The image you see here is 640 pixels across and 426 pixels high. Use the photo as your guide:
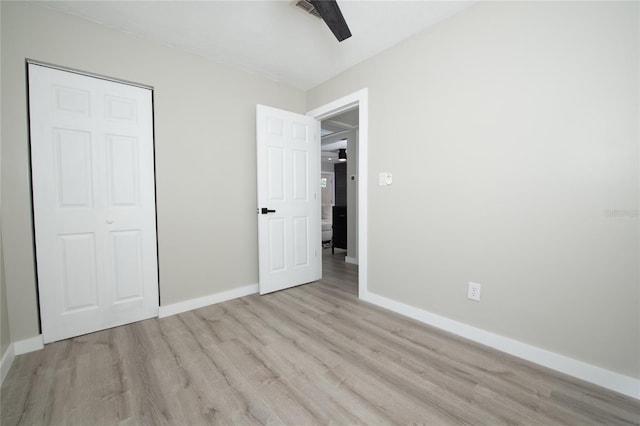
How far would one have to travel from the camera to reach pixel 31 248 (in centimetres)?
192

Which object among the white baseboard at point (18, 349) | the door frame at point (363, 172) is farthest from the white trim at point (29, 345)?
the door frame at point (363, 172)

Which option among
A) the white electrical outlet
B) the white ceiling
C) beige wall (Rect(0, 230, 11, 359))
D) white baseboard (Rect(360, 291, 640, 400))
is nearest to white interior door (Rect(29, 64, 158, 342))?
beige wall (Rect(0, 230, 11, 359))

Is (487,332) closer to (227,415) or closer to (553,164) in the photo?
(553,164)

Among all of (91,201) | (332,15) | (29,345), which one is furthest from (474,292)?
(29,345)

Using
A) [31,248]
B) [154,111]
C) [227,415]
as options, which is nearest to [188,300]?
[31,248]

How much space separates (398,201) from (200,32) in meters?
2.33

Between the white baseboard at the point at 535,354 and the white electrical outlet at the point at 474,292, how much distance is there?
0.23m

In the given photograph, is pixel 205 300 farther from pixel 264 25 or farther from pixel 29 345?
pixel 264 25

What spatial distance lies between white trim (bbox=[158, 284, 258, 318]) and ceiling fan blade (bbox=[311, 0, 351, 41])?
263 centimetres

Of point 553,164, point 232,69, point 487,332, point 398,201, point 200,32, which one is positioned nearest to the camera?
point 553,164

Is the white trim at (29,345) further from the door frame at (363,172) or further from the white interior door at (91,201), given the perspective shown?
the door frame at (363,172)

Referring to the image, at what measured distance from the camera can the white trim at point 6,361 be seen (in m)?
1.59

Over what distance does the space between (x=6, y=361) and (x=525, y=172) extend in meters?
3.62

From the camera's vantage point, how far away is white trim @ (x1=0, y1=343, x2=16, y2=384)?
1.59 metres
